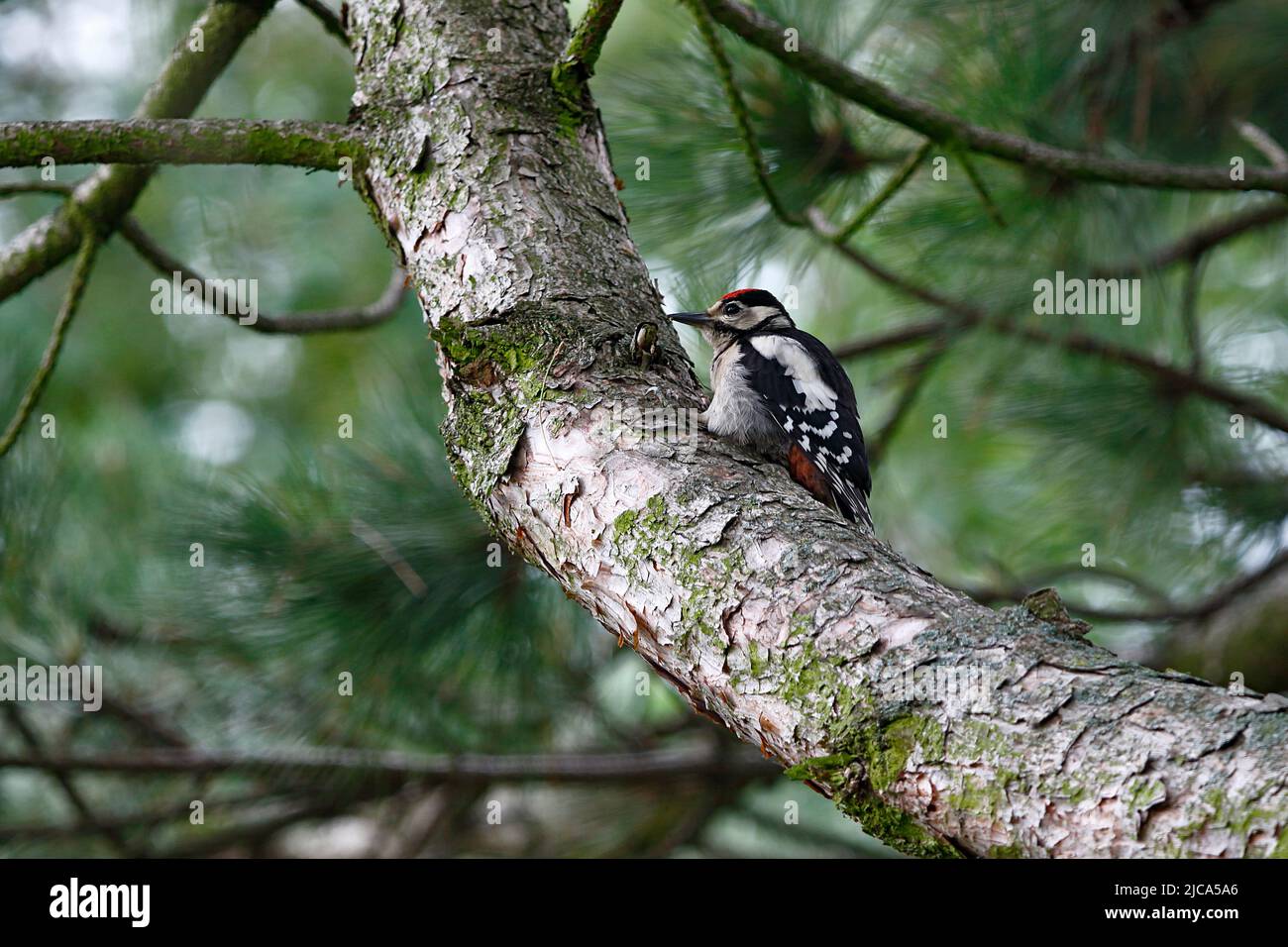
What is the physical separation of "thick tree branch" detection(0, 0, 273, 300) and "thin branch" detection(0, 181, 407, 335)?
0.05m

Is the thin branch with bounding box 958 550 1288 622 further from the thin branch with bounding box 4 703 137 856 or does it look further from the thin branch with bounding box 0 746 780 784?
the thin branch with bounding box 4 703 137 856

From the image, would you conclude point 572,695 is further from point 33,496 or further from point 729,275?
point 33,496

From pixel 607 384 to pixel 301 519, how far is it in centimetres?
164

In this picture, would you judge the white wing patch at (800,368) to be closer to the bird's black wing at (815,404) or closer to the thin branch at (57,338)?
the bird's black wing at (815,404)

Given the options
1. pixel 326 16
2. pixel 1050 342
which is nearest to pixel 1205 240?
pixel 1050 342

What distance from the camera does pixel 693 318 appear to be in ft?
9.63

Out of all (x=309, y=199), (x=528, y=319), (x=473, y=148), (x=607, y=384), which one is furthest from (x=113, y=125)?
(x=309, y=199)

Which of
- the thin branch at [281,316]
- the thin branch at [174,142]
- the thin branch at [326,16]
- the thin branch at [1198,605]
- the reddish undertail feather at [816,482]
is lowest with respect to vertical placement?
the thin branch at [1198,605]

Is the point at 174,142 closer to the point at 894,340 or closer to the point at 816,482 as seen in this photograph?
the point at 816,482

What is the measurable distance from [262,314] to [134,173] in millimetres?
400

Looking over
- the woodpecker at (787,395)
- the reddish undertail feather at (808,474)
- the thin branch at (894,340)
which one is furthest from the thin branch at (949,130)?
the thin branch at (894,340)

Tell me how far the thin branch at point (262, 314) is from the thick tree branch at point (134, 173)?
0.05 metres

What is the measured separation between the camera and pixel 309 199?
550cm

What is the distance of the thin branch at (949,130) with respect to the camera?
1.85 m
